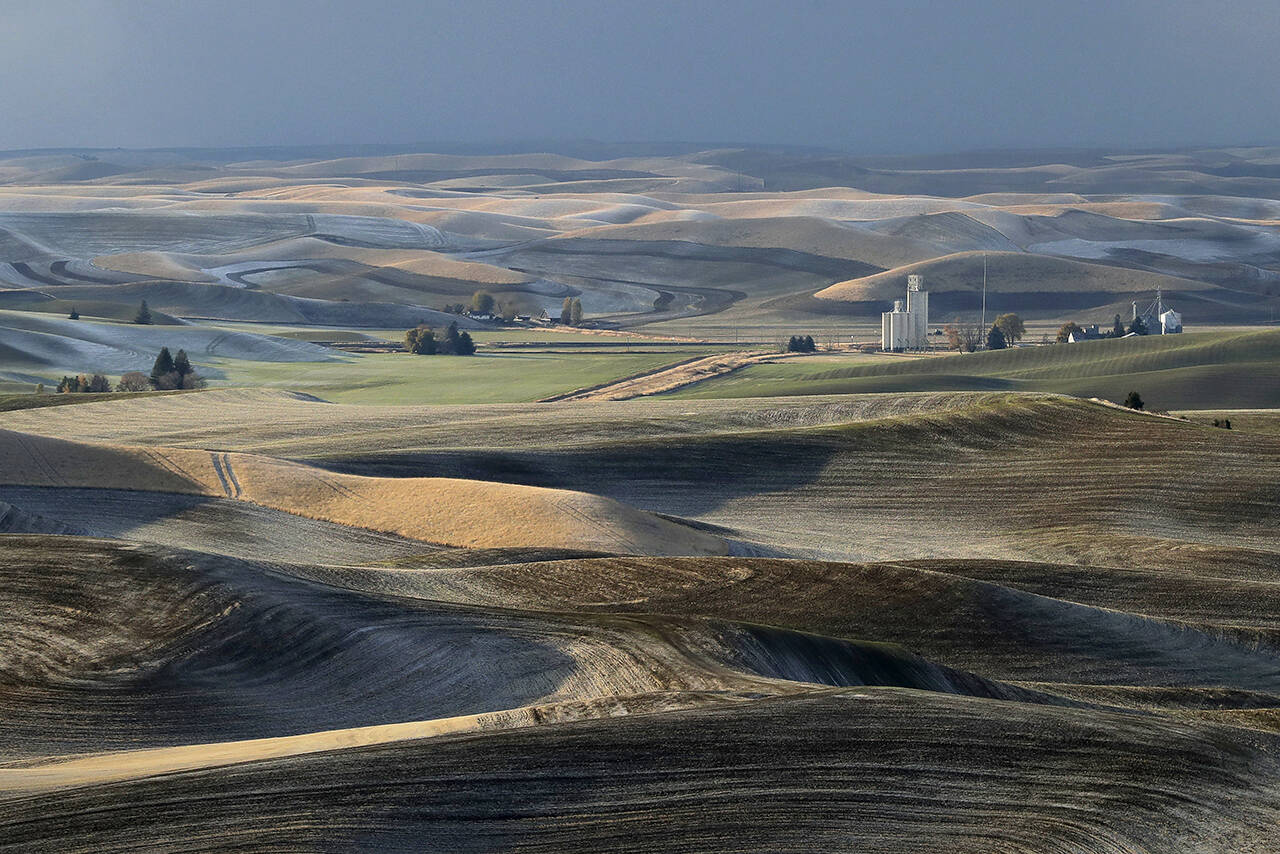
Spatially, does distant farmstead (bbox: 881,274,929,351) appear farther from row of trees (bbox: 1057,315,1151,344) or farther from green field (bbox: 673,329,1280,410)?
row of trees (bbox: 1057,315,1151,344)

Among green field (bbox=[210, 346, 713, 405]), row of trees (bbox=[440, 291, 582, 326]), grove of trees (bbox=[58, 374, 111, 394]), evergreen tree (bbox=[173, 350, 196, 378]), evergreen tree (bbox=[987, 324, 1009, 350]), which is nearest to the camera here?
grove of trees (bbox=[58, 374, 111, 394])

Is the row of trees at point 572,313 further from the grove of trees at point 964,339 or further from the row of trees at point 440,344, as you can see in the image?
the grove of trees at point 964,339

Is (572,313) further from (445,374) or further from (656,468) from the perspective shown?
(656,468)

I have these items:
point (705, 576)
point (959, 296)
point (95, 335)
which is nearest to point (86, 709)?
point (705, 576)

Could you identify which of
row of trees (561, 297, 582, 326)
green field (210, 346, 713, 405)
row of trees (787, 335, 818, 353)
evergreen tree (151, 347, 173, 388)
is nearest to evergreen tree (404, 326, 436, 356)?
green field (210, 346, 713, 405)

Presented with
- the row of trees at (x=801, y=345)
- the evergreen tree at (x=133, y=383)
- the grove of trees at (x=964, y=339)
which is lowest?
the grove of trees at (x=964, y=339)

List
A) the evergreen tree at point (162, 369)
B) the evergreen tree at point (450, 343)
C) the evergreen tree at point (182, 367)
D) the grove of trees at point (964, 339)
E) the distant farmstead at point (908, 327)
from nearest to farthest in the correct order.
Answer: the evergreen tree at point (162, 369), the evergreen tree at point (182, 367), the evergreen tree at point (450, 343), the grove of trees at point (964, 339), the distant farmstead at point (908, 327)

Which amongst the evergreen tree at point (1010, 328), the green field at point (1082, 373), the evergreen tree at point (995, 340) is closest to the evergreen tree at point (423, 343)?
→ the green field at point (1082, 373)
